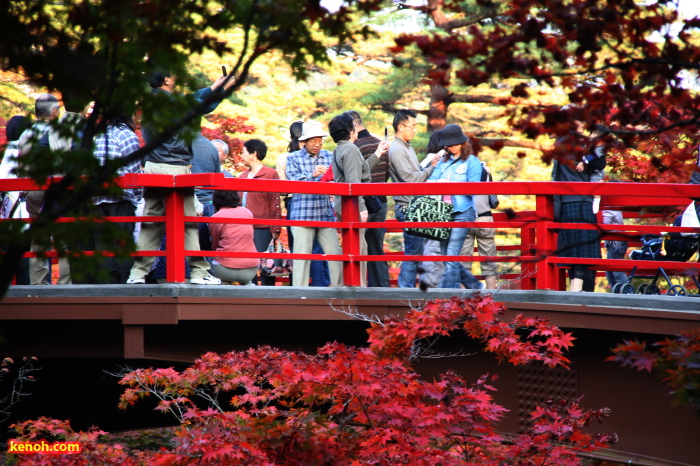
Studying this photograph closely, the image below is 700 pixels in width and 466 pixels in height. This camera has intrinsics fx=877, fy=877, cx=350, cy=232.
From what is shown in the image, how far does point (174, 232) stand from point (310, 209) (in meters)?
1.48

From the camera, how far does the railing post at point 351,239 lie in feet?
26.1

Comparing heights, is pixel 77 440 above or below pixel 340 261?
below

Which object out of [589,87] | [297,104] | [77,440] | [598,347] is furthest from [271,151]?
[589,87]

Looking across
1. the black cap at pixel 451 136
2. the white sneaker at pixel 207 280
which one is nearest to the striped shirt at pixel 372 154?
the black cap at pixel 451 136

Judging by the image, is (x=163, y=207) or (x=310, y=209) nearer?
(x=163, y=207)

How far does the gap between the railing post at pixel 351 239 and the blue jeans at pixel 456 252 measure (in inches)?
33.2

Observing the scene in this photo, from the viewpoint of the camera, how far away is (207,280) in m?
7.65

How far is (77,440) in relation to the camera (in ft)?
27.9

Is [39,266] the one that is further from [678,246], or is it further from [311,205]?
[678,246]

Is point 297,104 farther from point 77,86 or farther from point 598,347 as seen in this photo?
point 77,86

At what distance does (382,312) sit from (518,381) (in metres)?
1.34

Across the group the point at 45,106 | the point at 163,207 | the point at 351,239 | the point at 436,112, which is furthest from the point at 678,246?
the point at 436,112

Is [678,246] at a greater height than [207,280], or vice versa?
[678,246]

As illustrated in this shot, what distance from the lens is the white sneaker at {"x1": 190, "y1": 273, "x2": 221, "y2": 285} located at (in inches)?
Result: 298
